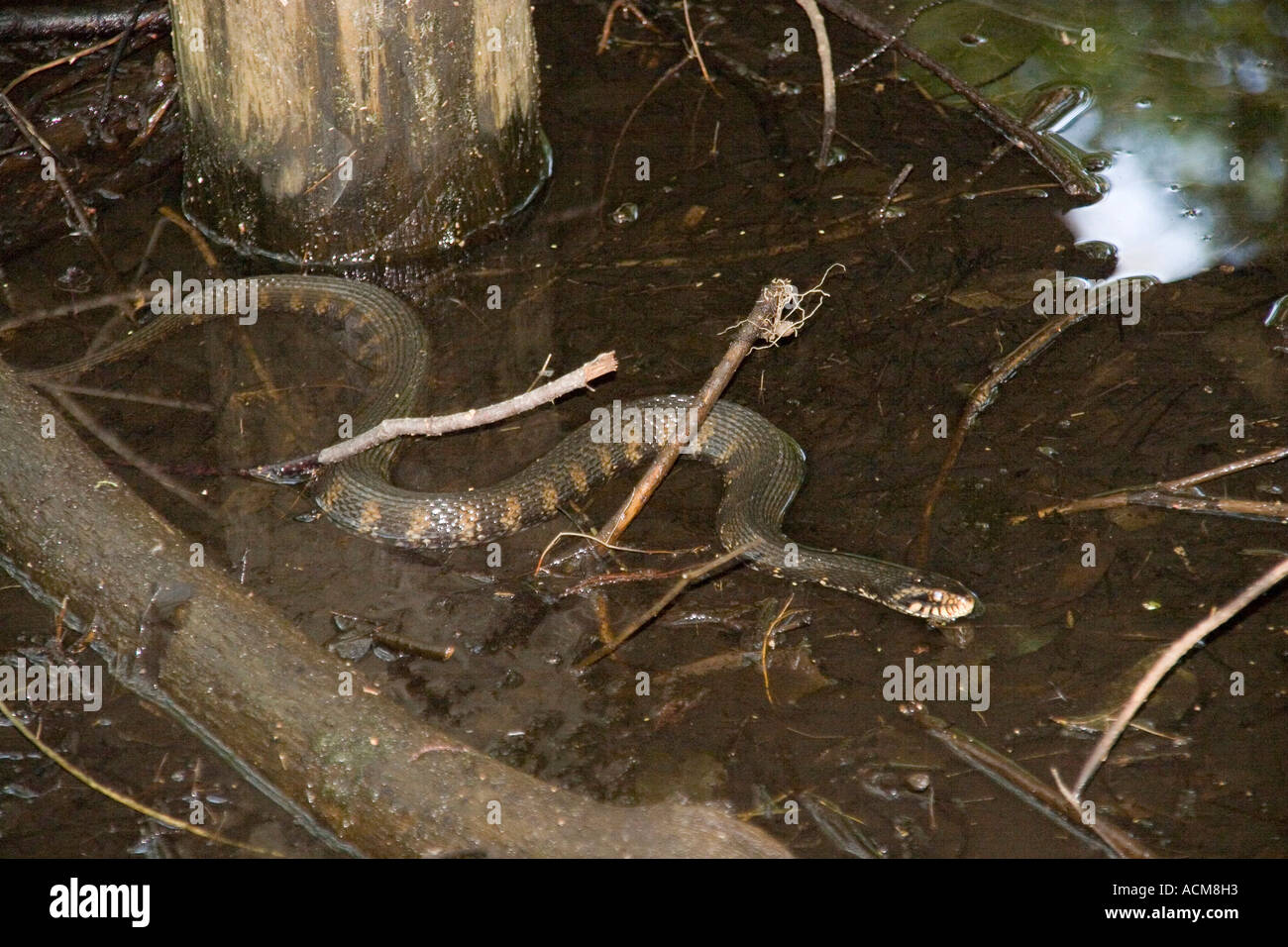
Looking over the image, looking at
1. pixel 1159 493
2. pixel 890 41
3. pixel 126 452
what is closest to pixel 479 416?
pixel 126 452

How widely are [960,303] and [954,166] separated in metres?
1.48

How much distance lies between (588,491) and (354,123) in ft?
8.28

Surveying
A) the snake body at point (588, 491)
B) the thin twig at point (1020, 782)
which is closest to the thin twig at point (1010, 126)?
the snake body at point (588, 491)

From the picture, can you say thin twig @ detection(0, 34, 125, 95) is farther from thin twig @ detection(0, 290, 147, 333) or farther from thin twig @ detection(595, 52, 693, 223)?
thin twig @ detection(595, 52, 693, 223)

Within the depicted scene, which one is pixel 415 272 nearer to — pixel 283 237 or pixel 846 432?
pixel 283 237

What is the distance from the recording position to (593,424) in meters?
5.97

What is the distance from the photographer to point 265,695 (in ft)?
12.8

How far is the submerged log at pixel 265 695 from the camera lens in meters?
3.43

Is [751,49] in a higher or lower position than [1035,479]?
higher

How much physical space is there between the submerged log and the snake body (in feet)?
3.81

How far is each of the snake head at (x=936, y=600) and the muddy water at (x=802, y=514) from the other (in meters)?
0.06

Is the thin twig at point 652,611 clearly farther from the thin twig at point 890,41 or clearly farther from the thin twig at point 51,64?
the thin twig at point 51,64

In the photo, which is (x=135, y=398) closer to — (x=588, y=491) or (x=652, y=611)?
(x=588, y=491)
